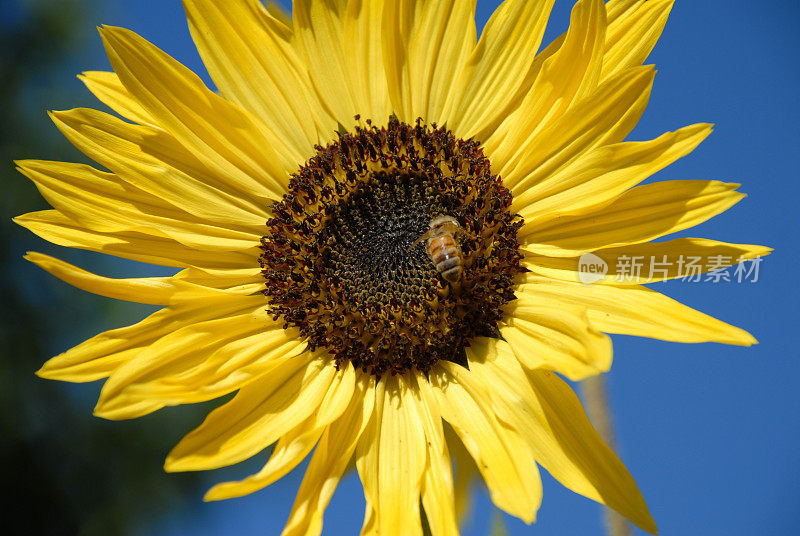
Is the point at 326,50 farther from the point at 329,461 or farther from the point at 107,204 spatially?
the point at 329,461

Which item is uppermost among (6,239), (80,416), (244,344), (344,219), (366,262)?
(6,239)

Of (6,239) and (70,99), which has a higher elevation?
(70,99)

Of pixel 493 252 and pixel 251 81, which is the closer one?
pixel 493 252

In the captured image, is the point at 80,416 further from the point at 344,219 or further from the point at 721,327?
the point at 721,327

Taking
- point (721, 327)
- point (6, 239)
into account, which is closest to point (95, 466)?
point (6, 239)

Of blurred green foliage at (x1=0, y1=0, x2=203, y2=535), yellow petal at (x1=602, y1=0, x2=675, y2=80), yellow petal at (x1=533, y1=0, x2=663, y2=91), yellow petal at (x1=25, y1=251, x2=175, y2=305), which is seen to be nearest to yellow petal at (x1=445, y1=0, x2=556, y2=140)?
yellow petal at (x1=533, y1=0, x2=663, y2=91)

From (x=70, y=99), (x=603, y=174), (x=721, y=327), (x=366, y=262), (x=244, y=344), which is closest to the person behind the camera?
(x=721, y=327)

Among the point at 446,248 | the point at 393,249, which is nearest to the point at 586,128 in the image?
the point at 446,248
